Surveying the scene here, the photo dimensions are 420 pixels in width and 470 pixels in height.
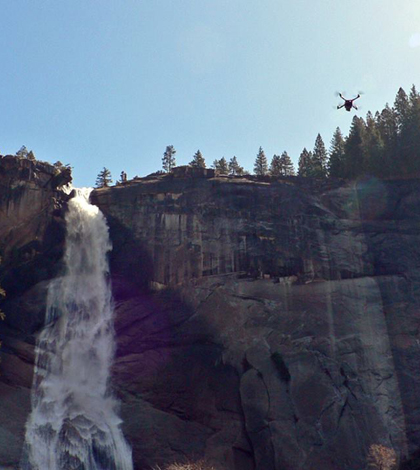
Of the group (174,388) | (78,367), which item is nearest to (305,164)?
(174,388)

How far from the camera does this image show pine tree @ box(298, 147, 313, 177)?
212 feet

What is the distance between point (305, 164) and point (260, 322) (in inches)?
1213

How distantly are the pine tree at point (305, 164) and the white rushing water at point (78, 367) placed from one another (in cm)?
2765

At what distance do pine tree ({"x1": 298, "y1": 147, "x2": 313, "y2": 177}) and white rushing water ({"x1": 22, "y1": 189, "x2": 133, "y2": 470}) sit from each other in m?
27.7

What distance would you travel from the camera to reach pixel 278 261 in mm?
45094

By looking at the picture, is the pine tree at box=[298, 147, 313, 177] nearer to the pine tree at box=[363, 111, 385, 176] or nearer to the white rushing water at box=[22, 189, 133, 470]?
the pine tree at box=[363, 111, 385, 176]

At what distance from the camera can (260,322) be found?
43.0 meters

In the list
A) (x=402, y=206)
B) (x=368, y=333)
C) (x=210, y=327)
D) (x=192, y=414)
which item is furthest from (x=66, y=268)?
(x=402, y=206)

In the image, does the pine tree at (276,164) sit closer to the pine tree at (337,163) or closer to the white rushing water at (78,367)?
the pine tree at (337,163)

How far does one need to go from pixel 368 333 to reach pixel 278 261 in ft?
29.8

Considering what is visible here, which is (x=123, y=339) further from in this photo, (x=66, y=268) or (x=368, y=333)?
(x=368, y=333)

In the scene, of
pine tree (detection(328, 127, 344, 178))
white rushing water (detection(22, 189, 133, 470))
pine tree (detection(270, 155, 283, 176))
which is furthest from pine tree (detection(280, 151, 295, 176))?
white rushing water (detection(22, 189, 133, 470))

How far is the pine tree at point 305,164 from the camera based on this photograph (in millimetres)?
64500

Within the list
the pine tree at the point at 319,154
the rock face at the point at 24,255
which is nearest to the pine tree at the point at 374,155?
the pine tree at the point at 319,154
